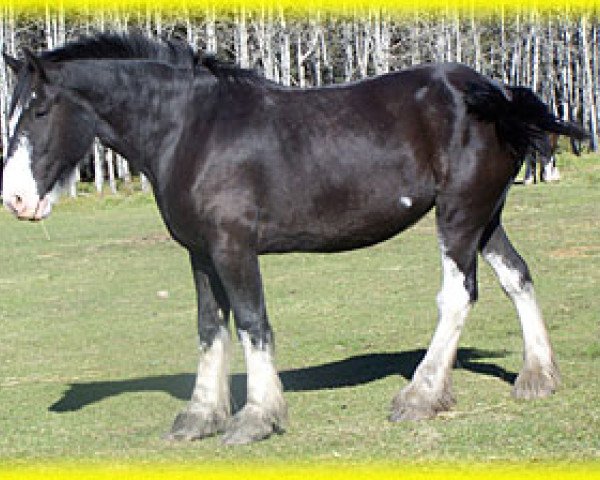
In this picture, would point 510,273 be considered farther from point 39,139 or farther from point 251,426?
point 39,139

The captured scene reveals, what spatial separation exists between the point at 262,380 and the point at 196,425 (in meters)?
0.68

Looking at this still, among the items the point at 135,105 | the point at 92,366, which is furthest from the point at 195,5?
the point at 135,105

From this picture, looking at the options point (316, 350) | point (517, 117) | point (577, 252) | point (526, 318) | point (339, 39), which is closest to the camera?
point (517, 117)

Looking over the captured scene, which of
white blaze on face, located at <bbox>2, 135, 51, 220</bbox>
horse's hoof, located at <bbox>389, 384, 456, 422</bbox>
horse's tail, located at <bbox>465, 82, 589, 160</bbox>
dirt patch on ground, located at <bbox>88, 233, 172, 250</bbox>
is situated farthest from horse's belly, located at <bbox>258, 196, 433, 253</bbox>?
dirt patch on ground, located at <bbox>88, 233, 172, 250</bbox>

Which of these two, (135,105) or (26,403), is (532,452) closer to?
(135,105)

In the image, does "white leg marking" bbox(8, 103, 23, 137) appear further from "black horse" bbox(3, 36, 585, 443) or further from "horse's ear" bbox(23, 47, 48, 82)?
"horse's ear" bbox(23, 47, 48, 82)

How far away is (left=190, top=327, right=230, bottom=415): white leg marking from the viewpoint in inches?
352

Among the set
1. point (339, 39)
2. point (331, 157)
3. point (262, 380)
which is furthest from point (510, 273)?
point (339, 39)

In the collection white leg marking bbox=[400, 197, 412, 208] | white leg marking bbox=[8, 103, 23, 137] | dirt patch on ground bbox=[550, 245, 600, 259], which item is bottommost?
dirt patch on ground bbox=[550, 245, 600, 259]

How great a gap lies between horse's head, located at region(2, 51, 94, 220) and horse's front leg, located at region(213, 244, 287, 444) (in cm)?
126

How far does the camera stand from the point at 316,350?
13.1 metres

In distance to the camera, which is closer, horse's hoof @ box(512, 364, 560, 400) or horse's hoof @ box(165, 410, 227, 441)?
horse's hoof @ box(165, 410, 227, 441)

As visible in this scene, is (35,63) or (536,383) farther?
(536,383)

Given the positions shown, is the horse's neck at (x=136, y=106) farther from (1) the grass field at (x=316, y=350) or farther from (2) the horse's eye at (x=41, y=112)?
(1) the grass field at (x=316, y=350)
